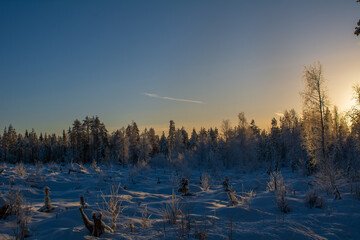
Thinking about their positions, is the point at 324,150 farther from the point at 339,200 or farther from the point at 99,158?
the point at 99,158

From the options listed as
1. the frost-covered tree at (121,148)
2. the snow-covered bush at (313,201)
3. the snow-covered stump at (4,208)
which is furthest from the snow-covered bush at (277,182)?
the frost-covered tree at (121,148)

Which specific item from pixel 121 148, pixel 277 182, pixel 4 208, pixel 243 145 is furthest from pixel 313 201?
pixel 121 148

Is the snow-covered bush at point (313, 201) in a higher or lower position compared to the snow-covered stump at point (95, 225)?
lower

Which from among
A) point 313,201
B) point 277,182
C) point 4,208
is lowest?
point 313,201

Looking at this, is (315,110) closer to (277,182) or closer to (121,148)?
(277,182)

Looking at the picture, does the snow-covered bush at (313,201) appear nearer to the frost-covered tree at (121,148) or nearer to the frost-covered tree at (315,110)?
the frost-covered tree at (315,110)

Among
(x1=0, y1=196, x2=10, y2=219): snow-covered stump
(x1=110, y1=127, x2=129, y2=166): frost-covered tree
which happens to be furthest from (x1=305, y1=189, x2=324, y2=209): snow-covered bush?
(x1=110, y1=127, x2=129, y2=166): frost-covered tree

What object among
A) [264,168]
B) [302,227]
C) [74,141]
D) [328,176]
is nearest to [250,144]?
[264,168]

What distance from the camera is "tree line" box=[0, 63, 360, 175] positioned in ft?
61.8

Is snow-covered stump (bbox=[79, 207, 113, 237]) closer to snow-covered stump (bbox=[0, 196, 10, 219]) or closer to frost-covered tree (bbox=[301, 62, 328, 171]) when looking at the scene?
snow-covered stump (bbox=[0, 196, 10, 219])

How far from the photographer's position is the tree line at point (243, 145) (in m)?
18.8

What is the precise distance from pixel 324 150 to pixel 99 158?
48199 mm

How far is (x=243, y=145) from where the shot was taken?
39406mm

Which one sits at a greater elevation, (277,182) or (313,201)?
(277,182)
